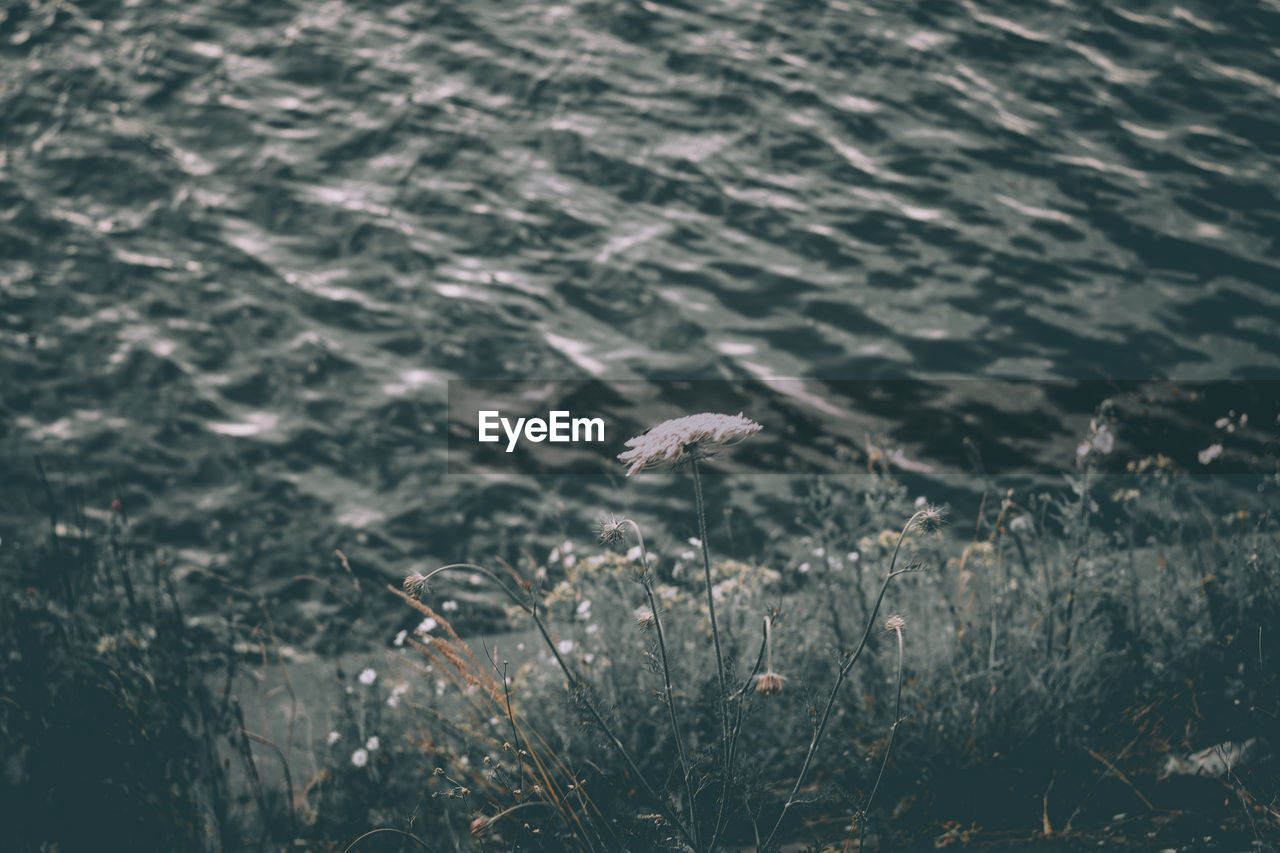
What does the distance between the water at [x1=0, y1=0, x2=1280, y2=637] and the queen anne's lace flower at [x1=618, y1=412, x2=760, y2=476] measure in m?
2.32

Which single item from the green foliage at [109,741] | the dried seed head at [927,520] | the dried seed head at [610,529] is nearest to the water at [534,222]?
the green foliage at [109,741]

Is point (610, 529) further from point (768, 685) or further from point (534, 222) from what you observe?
point (534, 222)

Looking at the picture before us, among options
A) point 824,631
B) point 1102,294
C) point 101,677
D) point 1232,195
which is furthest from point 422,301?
point 1232,195

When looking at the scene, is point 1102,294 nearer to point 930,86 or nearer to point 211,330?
point 930,86

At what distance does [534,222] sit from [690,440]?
373cm

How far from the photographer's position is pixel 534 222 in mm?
4879

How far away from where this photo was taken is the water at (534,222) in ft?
13.3

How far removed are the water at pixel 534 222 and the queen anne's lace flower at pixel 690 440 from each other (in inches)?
91.4

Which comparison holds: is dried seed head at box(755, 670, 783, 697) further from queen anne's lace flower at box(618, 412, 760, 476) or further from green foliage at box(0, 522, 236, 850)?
green foliage at box(0, 522, 236, 850)

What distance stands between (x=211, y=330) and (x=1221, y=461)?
4.81 meters

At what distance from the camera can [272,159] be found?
522cm

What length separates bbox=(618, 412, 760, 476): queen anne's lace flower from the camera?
55.5 inches

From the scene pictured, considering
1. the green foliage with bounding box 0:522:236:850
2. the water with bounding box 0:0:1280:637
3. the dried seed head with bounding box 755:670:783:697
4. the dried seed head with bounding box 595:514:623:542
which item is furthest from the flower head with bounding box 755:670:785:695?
Answer: the water with bounding box 0:0:1280:637

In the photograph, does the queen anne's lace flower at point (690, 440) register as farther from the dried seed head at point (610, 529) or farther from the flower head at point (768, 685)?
the flower head at point (768, 685)
